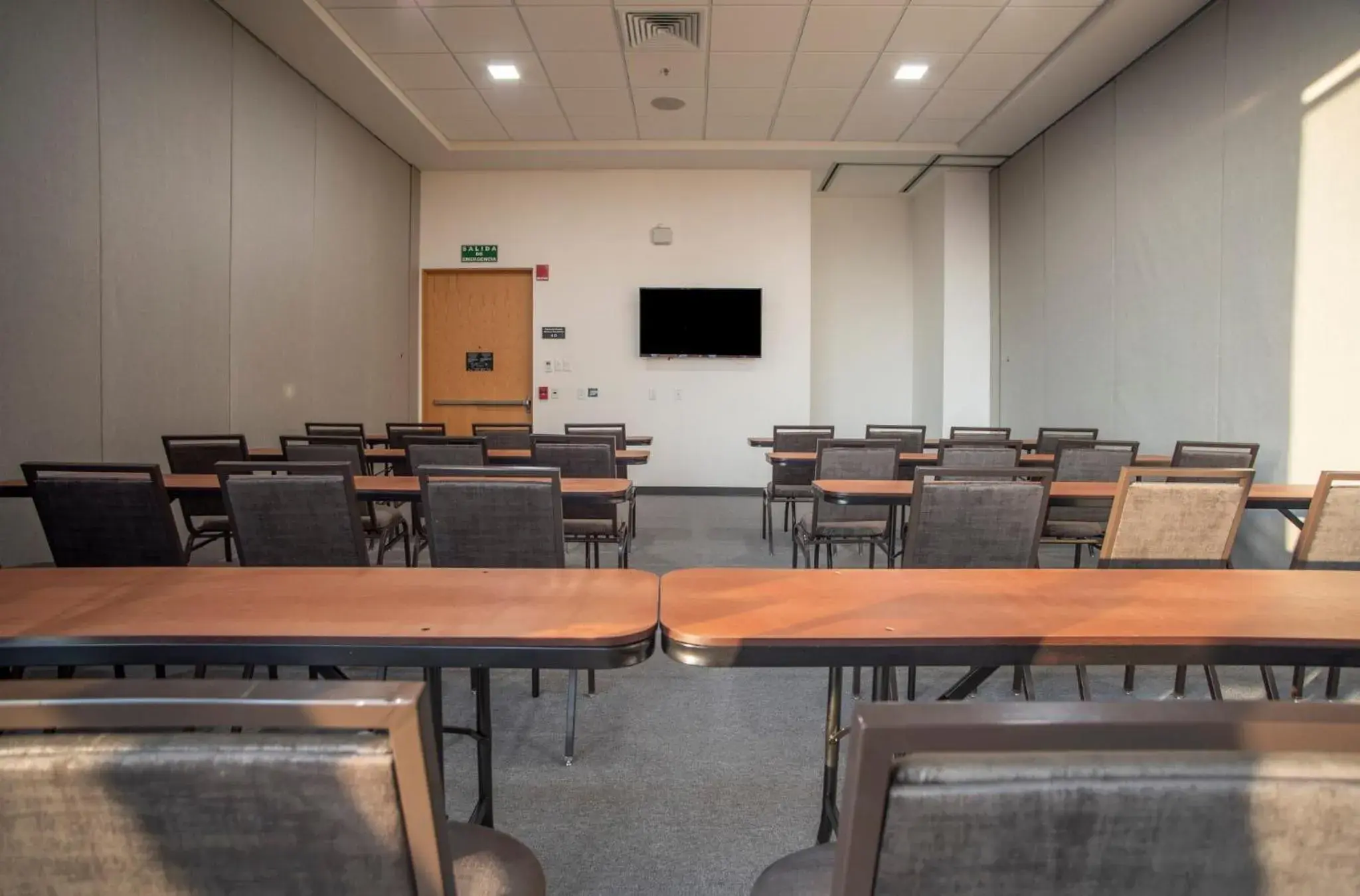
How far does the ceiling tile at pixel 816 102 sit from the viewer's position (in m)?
6.00

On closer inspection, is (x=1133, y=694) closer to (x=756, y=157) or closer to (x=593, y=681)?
(x=593, y=681)

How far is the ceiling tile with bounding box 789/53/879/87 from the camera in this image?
5.43 m

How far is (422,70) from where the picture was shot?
18.7ft

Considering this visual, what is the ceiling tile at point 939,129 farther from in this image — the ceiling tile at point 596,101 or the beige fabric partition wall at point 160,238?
the beige fabric partition wall at point 160,238

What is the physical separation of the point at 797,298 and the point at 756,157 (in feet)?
4.93

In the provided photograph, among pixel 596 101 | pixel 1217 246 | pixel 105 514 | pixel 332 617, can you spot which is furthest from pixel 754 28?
pixel 332 617

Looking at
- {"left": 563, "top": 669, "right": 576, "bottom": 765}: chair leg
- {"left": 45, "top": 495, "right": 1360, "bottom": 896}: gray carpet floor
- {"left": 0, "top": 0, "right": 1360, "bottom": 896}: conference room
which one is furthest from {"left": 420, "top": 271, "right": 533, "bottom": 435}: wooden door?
{"left": 563, "top": 669, "right": 576, "bottom": 765}: chair leg

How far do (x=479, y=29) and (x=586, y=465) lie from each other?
3.52 meters

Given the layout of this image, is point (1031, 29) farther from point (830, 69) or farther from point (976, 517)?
point (976, 517)

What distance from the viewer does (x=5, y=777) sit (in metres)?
0.47

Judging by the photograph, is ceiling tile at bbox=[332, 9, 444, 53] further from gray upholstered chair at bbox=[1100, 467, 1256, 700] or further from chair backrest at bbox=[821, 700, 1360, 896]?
chair backrest at bbox=[821, 700, 1360, 896]

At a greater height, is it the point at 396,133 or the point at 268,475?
the point at 396,133

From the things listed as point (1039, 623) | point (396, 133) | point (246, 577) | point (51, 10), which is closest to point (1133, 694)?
point (1039, 623)

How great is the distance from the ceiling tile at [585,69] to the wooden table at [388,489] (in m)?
4.08
